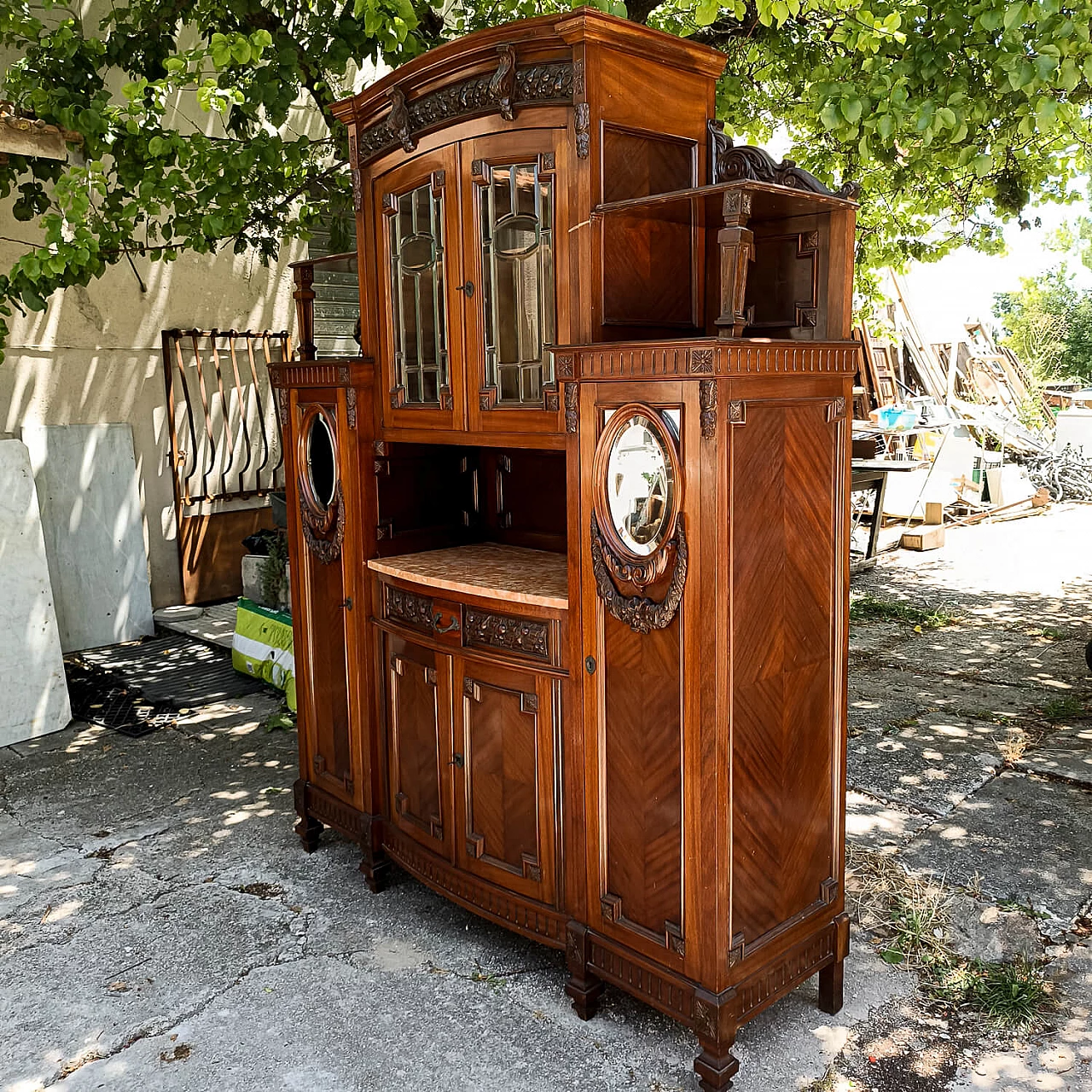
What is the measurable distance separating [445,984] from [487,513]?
172 centimetres

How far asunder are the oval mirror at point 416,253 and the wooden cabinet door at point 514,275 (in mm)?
227

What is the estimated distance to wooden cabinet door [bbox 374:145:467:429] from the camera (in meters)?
3.25

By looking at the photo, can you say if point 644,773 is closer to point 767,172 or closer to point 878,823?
point 767,172

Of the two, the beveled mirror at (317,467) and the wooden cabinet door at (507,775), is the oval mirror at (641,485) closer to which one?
the wooden cabinet door at (507,775)

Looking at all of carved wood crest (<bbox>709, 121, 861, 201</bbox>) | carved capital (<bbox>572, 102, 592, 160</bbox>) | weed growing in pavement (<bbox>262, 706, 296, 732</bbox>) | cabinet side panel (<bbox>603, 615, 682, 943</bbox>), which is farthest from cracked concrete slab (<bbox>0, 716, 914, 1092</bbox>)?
carved capital (<bbox>572, 102, 592, 160</bbox>)

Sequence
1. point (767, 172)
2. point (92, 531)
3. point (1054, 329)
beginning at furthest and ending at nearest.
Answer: point (1054, 329), point (92, 531), point (767, 172)

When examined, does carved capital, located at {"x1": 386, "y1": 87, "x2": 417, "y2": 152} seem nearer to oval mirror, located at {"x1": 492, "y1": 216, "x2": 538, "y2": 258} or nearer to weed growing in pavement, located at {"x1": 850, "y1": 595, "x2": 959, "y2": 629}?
oval mirror, located at {"x1": 492, "y1": 216, "x2": 538, "y2": 258}

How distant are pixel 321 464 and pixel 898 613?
514cm

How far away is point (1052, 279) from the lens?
2069cm

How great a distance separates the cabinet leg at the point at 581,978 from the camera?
9.78 feet

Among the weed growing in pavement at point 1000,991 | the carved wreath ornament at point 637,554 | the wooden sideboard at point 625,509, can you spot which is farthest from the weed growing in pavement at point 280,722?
the weed growing in pavement at point 1000,991

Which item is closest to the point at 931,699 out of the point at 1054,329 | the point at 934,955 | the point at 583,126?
the point at 934,955

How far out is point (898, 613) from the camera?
25.1 ft

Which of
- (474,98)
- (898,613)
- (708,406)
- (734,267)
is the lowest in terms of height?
(898,613)
